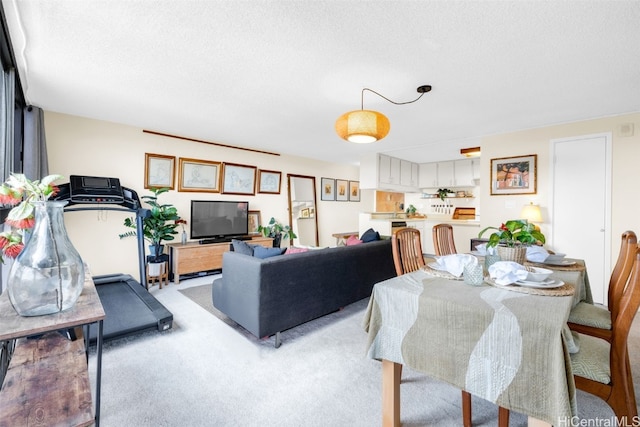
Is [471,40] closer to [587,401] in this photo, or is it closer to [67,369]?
[587,401]

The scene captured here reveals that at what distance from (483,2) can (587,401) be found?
2358 millimetres

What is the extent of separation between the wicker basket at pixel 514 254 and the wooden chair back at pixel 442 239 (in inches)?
31.6

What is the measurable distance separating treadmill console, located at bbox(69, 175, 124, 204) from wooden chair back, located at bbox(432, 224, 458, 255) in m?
3.72

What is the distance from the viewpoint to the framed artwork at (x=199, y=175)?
4.63 metres

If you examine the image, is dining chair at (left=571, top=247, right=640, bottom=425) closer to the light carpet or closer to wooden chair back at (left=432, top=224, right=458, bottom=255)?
the light carpet

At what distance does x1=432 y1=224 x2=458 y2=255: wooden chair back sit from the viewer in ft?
8.27

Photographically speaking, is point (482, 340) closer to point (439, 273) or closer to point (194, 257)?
point (439, 273)

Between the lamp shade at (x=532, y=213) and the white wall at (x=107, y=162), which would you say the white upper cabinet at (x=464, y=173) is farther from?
the white wall at (x=107, y=162)

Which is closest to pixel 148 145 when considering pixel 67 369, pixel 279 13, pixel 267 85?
pixel 267 85

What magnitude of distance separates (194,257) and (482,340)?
4.11 meters

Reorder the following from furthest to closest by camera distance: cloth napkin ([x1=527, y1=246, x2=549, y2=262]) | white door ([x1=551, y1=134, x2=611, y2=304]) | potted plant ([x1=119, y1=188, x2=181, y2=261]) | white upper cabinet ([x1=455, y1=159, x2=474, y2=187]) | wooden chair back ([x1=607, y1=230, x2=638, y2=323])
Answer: white upper cabinet ([x1=455, y1=159, x2=474, y2=187]) < potted plant ([x1=119, y1=188, x2=181, y2=261]) < white door ([x1=551, y1=134, x2=611, y2=304]) < cloth napkin ([x1=527, y1=246, x2=549, y2=262]) < wooden chair back ([x1=607, y1=230, x2=638, y2=323])

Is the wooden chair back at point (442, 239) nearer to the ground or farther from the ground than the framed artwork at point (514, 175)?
nearer to the ground

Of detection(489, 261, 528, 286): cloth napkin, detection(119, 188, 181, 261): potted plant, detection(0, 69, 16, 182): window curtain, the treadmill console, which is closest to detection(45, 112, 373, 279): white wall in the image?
detection(119, 188, 181, 261): potted plant

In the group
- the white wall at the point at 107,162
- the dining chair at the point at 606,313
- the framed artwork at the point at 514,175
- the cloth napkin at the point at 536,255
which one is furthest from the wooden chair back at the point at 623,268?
the white wall at the point at 107,162
